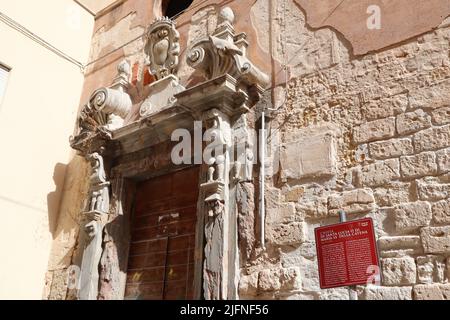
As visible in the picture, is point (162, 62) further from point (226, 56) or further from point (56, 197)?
point (56, 197)

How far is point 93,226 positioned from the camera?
14.0 feet

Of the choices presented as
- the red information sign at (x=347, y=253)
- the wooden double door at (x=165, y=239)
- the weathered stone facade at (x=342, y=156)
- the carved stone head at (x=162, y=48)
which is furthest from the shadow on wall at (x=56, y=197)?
the red information sign at (x=347, y=253)

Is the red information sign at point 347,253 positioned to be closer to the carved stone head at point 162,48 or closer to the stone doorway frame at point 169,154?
the stone doorway frame at point 169,154

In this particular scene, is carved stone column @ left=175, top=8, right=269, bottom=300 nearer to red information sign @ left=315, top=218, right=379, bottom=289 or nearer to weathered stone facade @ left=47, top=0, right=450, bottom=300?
weathered stone facade @ left=47, top=0, right=450, bottom=300

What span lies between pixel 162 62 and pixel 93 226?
1.77 meters

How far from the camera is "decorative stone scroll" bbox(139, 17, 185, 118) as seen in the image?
443cm

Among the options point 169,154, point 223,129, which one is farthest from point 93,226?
point 223,129

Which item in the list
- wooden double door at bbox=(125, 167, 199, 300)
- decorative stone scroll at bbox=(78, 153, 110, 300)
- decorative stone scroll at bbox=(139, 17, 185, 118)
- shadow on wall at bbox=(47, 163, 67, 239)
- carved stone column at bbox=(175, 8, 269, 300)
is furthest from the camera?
shadow on wall at bbox=(47, 163, 67, 239)

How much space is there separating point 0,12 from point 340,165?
166 inches

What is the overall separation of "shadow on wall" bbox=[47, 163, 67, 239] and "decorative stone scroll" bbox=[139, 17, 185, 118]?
54.9 inches

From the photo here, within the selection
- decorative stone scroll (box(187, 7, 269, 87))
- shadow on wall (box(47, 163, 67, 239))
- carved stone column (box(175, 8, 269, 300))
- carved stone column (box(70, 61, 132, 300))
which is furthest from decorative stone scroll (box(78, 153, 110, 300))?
decorative stone scroll (box(187, 7, 269, 87))

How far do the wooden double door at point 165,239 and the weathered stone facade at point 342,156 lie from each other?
39cm

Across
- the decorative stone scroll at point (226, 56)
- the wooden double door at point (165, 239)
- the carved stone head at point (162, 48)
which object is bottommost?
the wooden double door at point (165, 239)

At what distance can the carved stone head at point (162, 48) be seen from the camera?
4.59 metres
